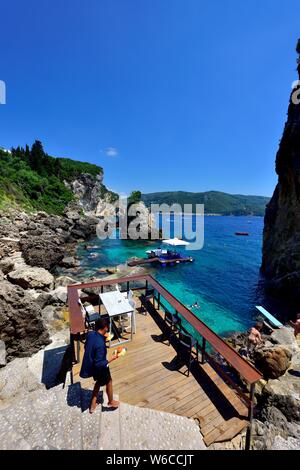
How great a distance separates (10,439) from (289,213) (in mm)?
24404

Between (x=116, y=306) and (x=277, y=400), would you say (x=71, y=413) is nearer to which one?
(x=116, y=306)

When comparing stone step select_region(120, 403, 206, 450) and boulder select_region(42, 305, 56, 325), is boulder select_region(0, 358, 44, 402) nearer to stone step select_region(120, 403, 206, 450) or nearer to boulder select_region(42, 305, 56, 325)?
boulder select_region(42, 305, 56, 325)

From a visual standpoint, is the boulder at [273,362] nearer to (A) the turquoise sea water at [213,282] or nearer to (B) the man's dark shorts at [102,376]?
(A) the turquoise sea water at [213,282]

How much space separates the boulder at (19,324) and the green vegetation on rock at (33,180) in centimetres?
3016

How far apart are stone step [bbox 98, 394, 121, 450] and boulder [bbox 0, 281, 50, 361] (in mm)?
5652

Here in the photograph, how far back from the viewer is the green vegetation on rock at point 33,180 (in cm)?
4218

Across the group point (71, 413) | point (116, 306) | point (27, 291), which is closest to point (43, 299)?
point (27, 291)

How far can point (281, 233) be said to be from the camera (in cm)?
2167

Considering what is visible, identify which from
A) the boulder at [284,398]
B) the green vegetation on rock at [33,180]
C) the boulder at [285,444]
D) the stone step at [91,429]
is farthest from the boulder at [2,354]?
the green vegetation on rock at [33,180]

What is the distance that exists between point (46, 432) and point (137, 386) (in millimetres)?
2233

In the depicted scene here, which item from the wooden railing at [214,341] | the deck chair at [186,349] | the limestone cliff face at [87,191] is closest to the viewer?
the wooden railing at [214,341]

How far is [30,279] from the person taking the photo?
14352mm

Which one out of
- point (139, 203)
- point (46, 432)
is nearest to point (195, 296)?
point (46, 432)

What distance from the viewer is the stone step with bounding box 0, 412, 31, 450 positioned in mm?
3162
